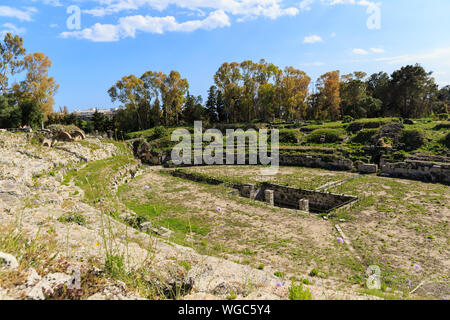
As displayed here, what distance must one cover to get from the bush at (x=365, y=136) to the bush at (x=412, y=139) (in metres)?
2.89

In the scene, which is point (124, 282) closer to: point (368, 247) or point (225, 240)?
point (225, 240)

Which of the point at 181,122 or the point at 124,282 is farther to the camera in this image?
the point at 181,122

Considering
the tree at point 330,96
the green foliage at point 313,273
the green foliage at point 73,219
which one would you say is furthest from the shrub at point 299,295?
the tree at point 330,96

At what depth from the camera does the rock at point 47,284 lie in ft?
9.45

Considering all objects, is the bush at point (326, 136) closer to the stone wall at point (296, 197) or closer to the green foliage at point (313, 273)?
the stone wall at point (296, 197)

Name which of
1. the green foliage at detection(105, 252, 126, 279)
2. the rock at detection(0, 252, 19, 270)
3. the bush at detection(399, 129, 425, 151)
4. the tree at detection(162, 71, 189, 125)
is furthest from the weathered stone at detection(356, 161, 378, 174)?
the tree at detection(162, 71, 189, 125)

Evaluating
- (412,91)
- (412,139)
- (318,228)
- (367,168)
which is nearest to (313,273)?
(318,228)

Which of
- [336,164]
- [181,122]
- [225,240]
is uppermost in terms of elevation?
[181,122]

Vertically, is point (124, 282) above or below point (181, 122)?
below

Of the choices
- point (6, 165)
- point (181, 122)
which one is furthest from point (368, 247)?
point (181, 122)

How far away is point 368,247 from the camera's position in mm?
8750

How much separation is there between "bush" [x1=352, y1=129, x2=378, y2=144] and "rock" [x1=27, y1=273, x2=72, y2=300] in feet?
93.9

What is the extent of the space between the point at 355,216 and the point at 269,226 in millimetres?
4192

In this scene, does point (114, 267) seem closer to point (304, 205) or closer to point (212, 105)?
point (304, 205)
